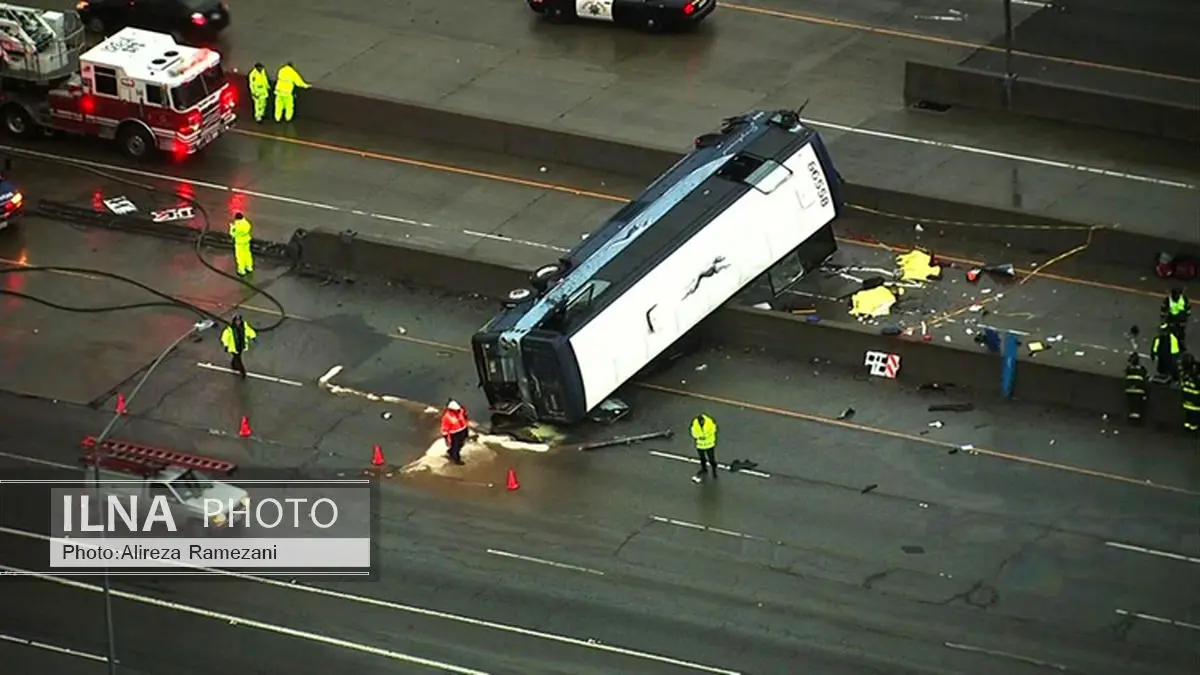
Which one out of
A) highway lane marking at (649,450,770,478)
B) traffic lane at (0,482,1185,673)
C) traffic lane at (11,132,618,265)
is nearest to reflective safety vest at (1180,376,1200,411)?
traffic lane at (0,482,1185,673)

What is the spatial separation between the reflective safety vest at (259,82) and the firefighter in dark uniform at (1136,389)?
22.1m

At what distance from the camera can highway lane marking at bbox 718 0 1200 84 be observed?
186 feet

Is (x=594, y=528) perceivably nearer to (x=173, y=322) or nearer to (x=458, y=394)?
(x=458, y=394)

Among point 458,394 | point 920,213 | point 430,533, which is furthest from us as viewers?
point 920,213

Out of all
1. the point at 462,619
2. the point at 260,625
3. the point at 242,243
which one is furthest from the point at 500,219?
the point at 260,625

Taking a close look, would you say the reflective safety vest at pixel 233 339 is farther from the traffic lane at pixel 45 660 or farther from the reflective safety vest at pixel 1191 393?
the reflective safety vest at pixel 1191 393

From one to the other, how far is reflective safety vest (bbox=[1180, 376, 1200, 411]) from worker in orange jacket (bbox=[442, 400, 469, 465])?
12.2 m

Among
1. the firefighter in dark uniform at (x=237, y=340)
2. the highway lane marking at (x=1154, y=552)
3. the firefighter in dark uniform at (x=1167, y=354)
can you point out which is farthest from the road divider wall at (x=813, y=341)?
the highway lane marking at (x=1154, y=552)

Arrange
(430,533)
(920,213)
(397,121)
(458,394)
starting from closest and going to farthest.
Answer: (430,533) < (458,394) < (920,213) < (397,121)

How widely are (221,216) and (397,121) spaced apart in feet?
17.1

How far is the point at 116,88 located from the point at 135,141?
1220 mm

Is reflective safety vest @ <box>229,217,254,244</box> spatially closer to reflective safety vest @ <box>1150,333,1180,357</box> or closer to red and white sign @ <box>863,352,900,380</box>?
red and white sign @ <box>863,352,900,380</box>

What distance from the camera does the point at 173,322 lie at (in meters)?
49.5

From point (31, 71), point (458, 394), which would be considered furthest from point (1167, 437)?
point (31, 71)
